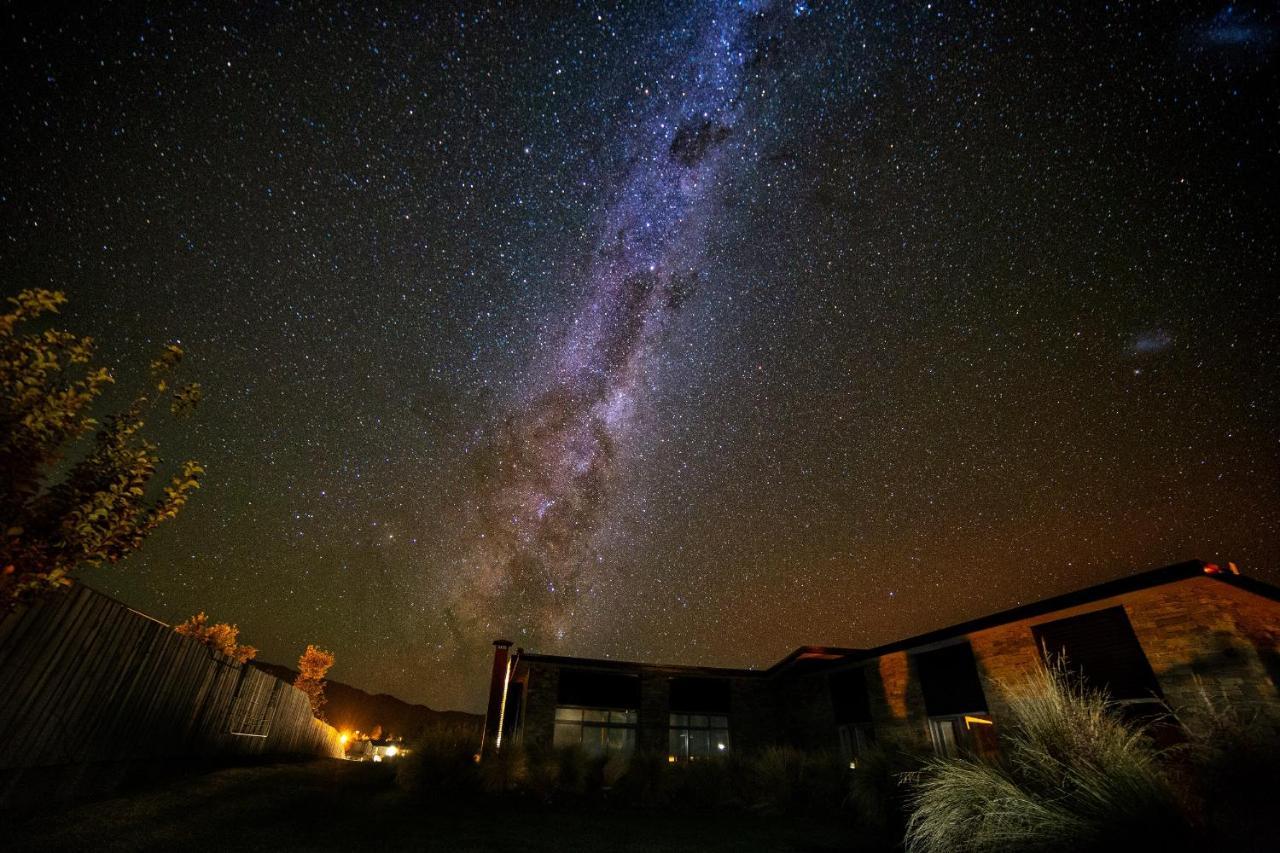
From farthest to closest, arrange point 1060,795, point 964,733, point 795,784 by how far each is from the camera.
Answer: point 964,733, point 795,784, point 1060,795

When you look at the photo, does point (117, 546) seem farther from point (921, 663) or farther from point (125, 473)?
point (921, 663)

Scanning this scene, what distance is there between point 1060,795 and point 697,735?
54.3 ft

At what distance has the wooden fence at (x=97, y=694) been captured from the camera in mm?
5754

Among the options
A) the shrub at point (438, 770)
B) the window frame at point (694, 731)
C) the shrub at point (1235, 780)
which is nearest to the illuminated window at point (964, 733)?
the window frame at point (694, 731)

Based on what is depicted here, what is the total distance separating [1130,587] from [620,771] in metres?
11.1

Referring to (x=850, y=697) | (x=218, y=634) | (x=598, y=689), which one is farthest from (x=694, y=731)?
(x=218, y=634)

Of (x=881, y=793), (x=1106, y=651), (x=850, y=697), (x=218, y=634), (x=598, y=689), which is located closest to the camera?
(x=881, y=793)

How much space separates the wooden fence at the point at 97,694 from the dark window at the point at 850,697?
53.0 feet

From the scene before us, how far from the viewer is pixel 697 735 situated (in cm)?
1897

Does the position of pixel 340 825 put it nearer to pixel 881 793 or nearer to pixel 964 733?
pixel 881 793

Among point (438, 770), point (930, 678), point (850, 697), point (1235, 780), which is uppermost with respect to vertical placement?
point (930, 678)

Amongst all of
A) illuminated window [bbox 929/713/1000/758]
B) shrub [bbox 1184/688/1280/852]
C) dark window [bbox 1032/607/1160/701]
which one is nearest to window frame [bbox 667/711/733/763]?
illuminated window [bbox 929/713/1000/758]

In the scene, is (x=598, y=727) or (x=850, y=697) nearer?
(x=850, y=697)

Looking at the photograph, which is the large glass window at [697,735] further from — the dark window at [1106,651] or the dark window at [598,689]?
the dark window at [1106,651]
